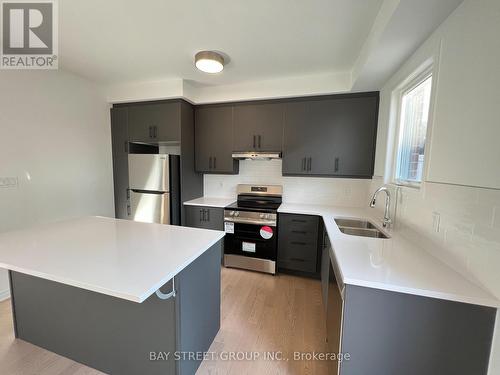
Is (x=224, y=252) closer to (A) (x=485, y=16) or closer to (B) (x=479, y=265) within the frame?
(B) (x=479, y=265)

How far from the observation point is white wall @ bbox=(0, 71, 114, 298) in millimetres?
2055

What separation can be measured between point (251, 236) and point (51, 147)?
2.59 metres

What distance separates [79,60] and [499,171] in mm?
3436

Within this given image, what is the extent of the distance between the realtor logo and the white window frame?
269 centimetres

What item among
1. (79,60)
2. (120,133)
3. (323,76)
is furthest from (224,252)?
(79,60)

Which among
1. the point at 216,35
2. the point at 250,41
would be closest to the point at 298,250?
the point at 250,41

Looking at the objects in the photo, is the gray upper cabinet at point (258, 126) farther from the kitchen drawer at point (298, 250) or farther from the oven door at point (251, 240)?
the kitchen drawer at point (298, 250)

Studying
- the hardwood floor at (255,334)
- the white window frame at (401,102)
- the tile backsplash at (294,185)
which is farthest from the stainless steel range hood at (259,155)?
the hardwood floor at (255,334)

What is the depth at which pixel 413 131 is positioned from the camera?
71.6 inches

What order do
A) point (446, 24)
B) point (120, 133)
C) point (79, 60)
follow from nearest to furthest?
point (446, 24)
point (79, 60)
point (120, 133)

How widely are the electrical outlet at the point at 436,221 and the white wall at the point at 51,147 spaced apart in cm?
365

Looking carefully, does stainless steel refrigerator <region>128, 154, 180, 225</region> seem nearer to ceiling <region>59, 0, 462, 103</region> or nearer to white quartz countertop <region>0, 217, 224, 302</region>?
ceiling <region>59, 0, 462, 103</region>

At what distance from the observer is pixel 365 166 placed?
2514 mm

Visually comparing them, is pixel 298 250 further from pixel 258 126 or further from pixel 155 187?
pixel 155 187
